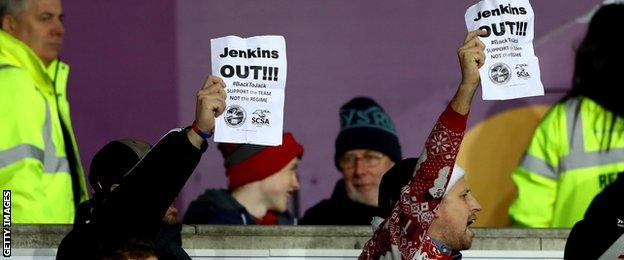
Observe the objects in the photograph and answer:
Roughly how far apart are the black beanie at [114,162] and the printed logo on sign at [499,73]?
3.88 ft

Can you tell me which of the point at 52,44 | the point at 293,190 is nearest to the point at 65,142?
the point at 52,44

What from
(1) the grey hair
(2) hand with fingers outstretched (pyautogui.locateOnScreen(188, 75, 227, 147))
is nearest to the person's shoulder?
(1) the grey hair

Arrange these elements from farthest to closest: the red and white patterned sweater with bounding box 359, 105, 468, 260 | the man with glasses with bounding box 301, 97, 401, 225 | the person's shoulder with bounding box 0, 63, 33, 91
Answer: the man with glasses with bounding box 301, 97, 401, 225, the person's shoulder with bounding box 0, 63, 33, 91, the red and white patterned sweater with bounding box 359, 105, 468, 260

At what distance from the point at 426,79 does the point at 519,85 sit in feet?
10.0

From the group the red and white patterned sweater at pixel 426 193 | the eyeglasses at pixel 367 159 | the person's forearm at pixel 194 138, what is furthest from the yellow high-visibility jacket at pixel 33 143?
the red and white patterned sweater at pixel 426 193

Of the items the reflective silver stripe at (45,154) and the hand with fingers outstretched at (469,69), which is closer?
the hand with fingers outstretched at (469,69)

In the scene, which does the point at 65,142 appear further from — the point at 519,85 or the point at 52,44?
the point at 519,85

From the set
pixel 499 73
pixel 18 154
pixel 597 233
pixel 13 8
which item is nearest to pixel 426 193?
pixel 499 73

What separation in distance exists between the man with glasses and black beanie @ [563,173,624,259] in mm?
2282

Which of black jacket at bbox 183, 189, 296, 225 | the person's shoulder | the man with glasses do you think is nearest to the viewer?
the person's shoulder

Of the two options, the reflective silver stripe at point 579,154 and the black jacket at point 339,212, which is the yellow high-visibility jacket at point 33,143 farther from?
the reflective silver stripe at point 579,154

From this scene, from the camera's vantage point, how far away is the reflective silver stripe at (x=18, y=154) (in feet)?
29.1

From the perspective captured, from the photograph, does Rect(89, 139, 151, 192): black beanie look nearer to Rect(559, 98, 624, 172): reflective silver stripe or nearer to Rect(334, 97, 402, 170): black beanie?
Rect(334, 97, 402, 170): black beanie

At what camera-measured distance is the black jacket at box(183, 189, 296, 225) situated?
9391mm
